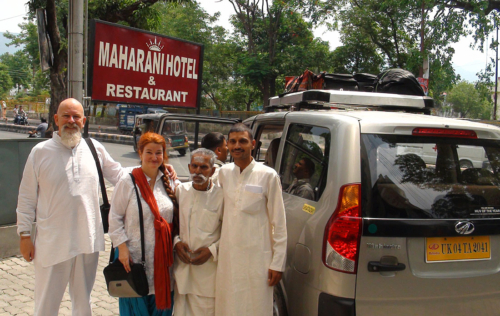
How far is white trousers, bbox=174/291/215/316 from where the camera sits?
8.91 feet

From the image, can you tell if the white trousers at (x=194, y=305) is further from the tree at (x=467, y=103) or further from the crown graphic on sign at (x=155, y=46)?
the tree at (x=467, y=103)

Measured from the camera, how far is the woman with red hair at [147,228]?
2641 mm

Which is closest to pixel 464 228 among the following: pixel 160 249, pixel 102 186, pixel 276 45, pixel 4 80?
pixel 160 249

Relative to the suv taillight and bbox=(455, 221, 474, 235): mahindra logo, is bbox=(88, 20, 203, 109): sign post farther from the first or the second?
bbox=(455, 221, 474, 235): mahindra logo

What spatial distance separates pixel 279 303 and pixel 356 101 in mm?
1627

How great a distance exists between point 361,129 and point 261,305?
1.20 meters

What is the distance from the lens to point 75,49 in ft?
17.9

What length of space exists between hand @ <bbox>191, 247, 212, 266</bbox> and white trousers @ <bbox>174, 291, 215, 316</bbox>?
26 cm

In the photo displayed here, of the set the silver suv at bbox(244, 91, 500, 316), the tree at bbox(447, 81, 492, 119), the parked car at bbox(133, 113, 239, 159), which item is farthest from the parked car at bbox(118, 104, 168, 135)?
the tree at bbox(447, 81, 492, 119)

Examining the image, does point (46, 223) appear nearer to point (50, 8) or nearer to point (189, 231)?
point (189, 231)

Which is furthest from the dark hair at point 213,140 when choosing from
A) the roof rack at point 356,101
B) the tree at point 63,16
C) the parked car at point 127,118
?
the parked car at point 127,118

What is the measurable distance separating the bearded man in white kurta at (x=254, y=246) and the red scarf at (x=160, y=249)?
370 mm

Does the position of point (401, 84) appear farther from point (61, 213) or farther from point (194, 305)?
point (61, 213)

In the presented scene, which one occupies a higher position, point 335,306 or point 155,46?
point 155,46
